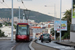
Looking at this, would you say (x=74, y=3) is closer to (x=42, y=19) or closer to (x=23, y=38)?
(x=23, y=38)

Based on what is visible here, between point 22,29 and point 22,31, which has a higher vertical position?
point 22,29

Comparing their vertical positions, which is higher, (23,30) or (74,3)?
(74,3)

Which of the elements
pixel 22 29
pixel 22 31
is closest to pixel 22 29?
pixel 22 29

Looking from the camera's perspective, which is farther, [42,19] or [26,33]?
[42,19]

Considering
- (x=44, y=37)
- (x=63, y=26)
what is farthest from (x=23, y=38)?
(x=63, y=26)

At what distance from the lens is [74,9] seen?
40062 mm

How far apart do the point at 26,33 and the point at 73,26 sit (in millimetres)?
8228

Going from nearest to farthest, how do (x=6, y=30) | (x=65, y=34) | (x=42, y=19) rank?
(x=65, y=34), (x=6, y=30), (x=42, y=19)

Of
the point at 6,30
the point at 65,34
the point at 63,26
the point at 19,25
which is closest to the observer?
the point at 19,25

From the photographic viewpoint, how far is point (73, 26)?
40.5 m

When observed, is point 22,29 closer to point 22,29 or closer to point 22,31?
point 22,29

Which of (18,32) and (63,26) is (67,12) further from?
(18,32)

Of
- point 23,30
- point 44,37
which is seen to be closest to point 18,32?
point 23,30

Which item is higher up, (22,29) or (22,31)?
(22,29)
